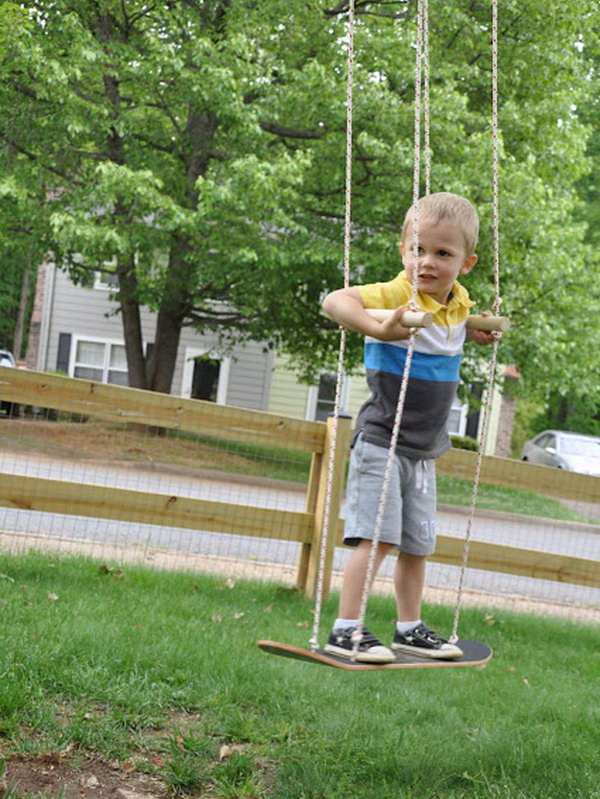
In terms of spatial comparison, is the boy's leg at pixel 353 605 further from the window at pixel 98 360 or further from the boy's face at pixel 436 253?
the window at pixel 98 360

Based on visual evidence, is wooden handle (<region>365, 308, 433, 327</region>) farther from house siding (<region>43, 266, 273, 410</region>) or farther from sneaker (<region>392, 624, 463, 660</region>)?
house siding (<region>43, 266, 273, 410</region>)

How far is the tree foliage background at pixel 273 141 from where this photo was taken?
14.0 m

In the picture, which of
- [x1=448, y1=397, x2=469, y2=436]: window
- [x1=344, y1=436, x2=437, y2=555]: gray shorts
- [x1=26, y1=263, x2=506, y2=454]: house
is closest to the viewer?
[x1=344, y1=436, x2=437, y2=555]: gray shorts

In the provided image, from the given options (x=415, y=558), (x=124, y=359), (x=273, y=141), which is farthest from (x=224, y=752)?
(x=124, y=359)

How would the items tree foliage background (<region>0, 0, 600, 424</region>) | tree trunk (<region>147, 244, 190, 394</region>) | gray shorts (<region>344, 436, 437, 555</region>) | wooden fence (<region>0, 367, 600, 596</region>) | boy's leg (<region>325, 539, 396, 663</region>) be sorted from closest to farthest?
boy's leg (<region>325, 539, 396, 663</region>)
gray shorts (<region>344, 436, 437, 555</region>)
wooden fence (<region>0, 367, 600, 596</region>)
tree foliage background (<region>0, 0, 600, 424</region>)
tree trunk (<region>147, 244, 190, 394</region>)

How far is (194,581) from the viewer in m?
6.58

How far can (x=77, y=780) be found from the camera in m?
3.39

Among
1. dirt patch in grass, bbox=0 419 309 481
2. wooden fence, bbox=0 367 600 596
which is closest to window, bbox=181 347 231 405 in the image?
dirt patch in grass, bbox=0 419 309 481

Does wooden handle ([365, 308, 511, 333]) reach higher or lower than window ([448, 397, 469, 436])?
higher

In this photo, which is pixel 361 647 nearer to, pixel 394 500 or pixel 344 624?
pixel 344 624

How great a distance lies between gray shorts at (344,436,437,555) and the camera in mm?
3477

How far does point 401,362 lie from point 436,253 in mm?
374

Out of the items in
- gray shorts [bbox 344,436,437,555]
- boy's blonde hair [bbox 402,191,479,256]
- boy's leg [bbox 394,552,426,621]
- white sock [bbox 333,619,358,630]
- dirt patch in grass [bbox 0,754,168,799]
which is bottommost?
dirt patch in grass [bbox 0,754,168,799]

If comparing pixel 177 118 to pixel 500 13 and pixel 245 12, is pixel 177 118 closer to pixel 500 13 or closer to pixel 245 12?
pixel 245 12
